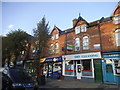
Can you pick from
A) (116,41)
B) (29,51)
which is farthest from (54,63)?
(116,41)

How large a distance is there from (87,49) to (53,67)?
6465mm

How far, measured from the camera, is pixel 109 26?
12102 mm

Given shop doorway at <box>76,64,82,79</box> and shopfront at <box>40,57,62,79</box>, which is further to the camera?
shopfront at <box>40,57,62,79</box>

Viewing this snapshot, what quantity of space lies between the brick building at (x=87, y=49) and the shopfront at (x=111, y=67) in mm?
19

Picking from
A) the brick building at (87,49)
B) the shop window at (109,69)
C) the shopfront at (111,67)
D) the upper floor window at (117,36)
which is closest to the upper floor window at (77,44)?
the brick building at (87,49)

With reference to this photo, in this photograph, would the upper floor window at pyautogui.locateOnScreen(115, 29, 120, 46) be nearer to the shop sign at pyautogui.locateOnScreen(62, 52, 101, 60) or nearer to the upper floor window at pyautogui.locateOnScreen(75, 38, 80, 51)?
the shop sign at pyautogui.locateOnScreen(62, 52, 101, 60)

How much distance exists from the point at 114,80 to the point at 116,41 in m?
4.49

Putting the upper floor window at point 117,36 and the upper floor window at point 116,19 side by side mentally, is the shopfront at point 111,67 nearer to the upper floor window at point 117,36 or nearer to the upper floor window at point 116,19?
the upper floor window at point 117,36

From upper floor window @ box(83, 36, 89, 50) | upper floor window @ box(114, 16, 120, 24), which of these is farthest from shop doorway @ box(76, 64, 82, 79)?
upper floor window @ box(114, 16, 120, 24)

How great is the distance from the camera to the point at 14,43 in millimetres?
18859

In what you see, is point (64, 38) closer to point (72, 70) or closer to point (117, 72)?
point (72, 70)

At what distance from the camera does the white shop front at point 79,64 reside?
12281mm

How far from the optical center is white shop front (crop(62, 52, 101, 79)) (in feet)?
40.3

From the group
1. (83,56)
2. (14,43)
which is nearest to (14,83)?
(83,56)
